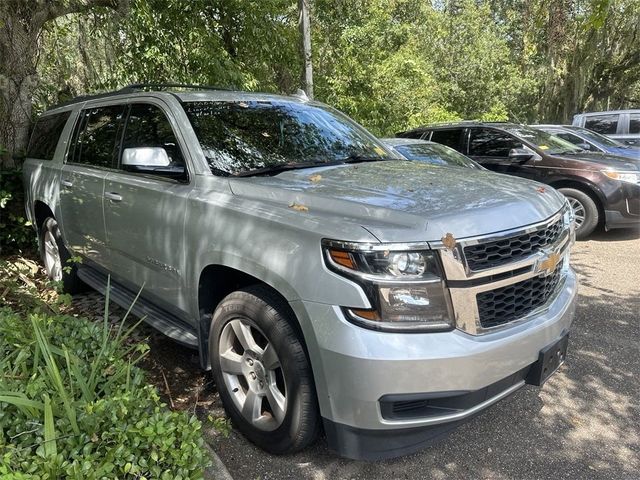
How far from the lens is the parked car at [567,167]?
23.6 ft

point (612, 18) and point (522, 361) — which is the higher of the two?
point (612, 18)

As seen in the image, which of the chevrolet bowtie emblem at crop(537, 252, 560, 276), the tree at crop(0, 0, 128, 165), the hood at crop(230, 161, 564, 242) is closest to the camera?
the hood at crop(230, 161, 564, 242)

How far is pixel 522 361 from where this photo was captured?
2.34m

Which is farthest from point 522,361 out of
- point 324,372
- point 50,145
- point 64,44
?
point 64,44

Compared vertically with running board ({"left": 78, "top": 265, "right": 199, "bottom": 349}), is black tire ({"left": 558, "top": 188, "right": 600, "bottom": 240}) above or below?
below

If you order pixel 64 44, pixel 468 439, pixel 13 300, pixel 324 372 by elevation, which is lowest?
pixel 468 439

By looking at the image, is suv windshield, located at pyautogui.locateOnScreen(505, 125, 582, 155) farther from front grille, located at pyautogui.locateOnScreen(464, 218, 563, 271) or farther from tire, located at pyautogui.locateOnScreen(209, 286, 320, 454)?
tire, located at pyautogui.locateOnScreen(209, 286, 320, 454)

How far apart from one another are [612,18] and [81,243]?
2204 cm

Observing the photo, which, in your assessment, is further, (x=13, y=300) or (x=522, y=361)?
(x=13, y=300)

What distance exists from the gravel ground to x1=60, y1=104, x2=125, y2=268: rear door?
0.88 m

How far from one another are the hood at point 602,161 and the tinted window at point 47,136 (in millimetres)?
6859

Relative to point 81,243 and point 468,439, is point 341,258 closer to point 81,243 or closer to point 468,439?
point 468,439

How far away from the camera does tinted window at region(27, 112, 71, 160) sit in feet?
15.9

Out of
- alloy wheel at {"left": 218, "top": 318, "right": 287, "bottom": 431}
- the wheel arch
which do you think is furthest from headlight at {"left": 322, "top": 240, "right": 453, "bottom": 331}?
the wheel arch
